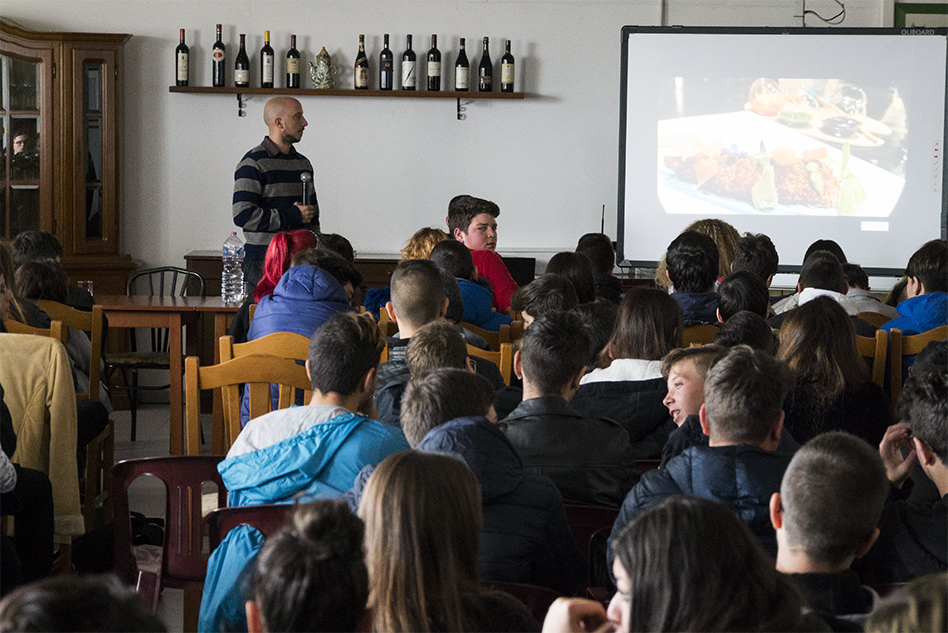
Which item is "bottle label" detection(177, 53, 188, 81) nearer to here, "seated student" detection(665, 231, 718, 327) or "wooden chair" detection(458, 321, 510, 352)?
"wooden chair" detection(458, 321, 510, 352)

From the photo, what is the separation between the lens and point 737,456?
1678mm

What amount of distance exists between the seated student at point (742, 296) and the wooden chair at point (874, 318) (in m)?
0.59

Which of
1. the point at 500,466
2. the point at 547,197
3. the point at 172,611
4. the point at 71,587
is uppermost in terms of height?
the point at 547,197

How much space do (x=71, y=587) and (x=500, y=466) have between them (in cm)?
95

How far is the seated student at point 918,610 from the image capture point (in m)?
0.75

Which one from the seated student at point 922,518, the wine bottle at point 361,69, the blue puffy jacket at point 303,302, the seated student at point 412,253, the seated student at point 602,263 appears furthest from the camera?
the wine bottle at point 361,69

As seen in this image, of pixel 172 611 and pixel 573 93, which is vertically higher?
pixel 573 93

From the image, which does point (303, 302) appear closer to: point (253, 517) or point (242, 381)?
point (242, 381)

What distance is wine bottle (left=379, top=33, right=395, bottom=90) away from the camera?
5996 millimetres

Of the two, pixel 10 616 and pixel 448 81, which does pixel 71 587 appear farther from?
pixel 448 81

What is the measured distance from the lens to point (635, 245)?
6.08 m

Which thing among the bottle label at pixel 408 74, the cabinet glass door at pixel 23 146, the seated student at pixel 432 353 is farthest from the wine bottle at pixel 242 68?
the seated student at pixel 432 353

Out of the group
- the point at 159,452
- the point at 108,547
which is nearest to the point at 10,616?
the point at 108,547

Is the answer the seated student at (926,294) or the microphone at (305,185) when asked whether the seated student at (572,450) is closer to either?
the seated student at (926,294)
